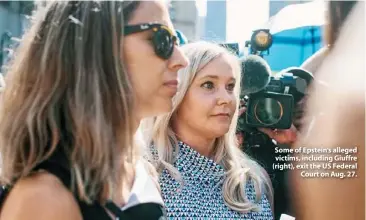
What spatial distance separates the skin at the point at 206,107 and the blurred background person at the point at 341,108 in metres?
0.29

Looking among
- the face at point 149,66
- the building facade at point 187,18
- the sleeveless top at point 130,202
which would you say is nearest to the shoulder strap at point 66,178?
the sleeveless top at point 130,202

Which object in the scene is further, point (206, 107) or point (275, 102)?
point (275, 102)

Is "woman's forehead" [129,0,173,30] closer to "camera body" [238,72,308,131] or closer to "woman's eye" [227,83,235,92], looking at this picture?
"woman's eye" [227,83,235,92]

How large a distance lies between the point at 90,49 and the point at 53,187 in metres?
0.22

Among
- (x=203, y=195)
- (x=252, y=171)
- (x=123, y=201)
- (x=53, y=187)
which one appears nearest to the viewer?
(x=53, y=187)

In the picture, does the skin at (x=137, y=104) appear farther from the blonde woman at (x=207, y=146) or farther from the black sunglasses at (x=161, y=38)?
the blonde woman at (x=207, y=146)

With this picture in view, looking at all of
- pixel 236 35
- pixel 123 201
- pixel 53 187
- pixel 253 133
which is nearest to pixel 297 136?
pixel 253 133

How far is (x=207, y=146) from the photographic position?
1.46m

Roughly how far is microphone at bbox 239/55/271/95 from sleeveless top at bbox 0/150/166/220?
2.16ft

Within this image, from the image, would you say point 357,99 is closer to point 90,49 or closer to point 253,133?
point 253,133

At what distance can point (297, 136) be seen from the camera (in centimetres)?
158

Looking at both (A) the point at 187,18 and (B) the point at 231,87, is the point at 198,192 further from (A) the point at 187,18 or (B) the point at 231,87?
(A) the point at 187,18

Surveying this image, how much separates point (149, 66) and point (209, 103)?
0.58 meters

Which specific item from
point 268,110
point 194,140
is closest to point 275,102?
point 268,110
